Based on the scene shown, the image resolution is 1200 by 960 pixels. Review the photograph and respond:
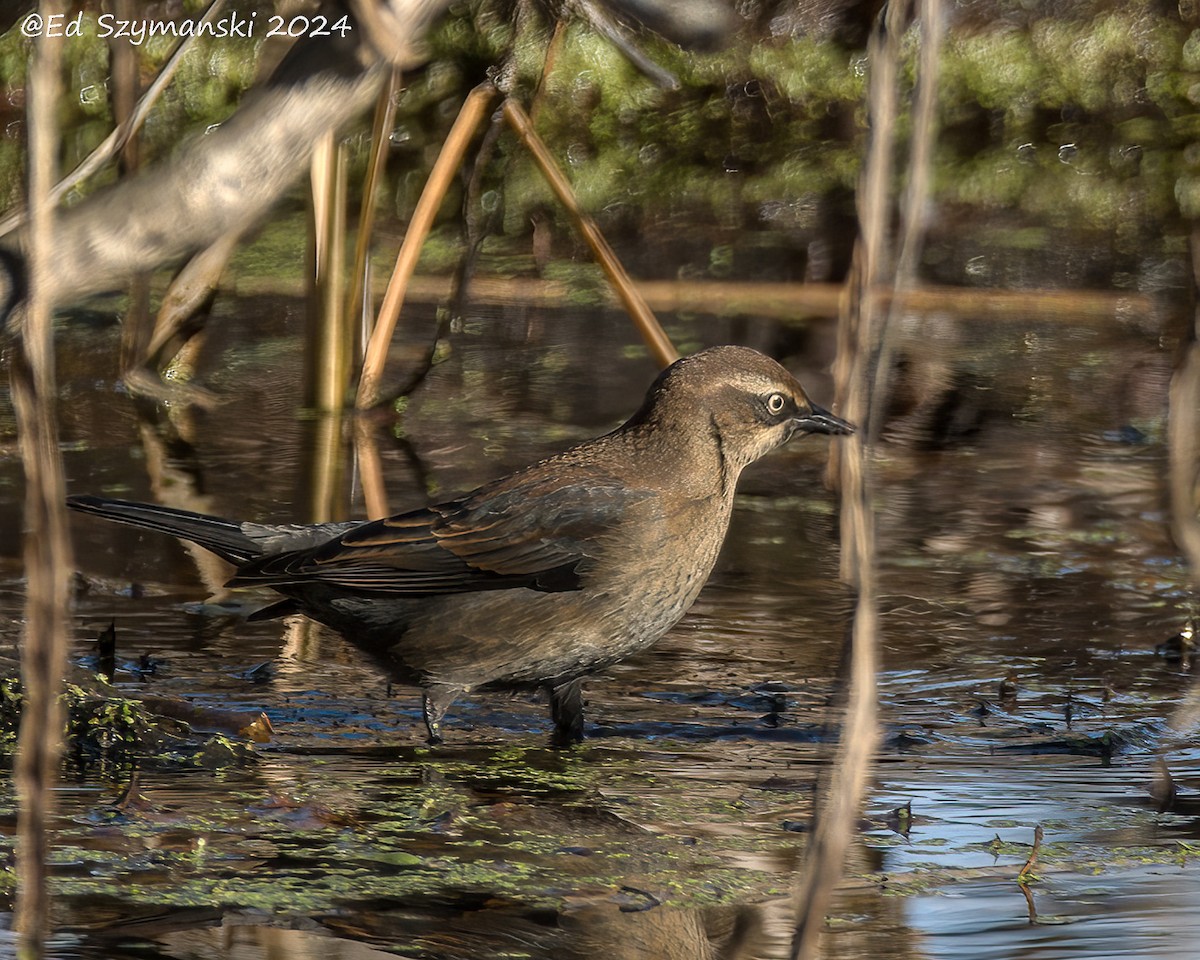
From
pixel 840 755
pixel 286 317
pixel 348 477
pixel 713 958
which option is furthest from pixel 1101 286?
pixel 840 755

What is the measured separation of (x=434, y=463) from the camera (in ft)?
26.5

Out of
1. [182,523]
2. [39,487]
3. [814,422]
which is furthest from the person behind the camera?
[814,422]

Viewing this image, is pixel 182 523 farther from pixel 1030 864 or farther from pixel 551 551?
pixel 1030 864

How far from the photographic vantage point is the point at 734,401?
17.7ft

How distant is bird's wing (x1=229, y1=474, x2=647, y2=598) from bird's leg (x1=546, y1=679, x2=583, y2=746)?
0.27 meters

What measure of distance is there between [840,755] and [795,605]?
166 inches

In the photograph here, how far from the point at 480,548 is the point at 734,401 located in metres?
0.79

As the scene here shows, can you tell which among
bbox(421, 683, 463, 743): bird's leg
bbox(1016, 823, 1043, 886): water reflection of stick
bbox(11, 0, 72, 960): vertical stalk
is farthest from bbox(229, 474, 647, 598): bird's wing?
bbox(11, 0, 72, 960): vertical stalk

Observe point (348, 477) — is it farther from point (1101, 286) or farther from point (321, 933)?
point (1101, 286)

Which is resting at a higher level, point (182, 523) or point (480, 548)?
point (182, 523)

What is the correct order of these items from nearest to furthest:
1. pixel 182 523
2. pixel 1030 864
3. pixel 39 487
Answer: pixel 39 487 < pixel 1030 864 < pixel 182 523

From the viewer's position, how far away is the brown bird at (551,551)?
502 cm

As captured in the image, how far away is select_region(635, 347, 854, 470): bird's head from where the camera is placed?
17.6ft

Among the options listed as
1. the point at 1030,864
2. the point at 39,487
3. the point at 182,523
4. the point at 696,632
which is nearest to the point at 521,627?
the point at 182,523
